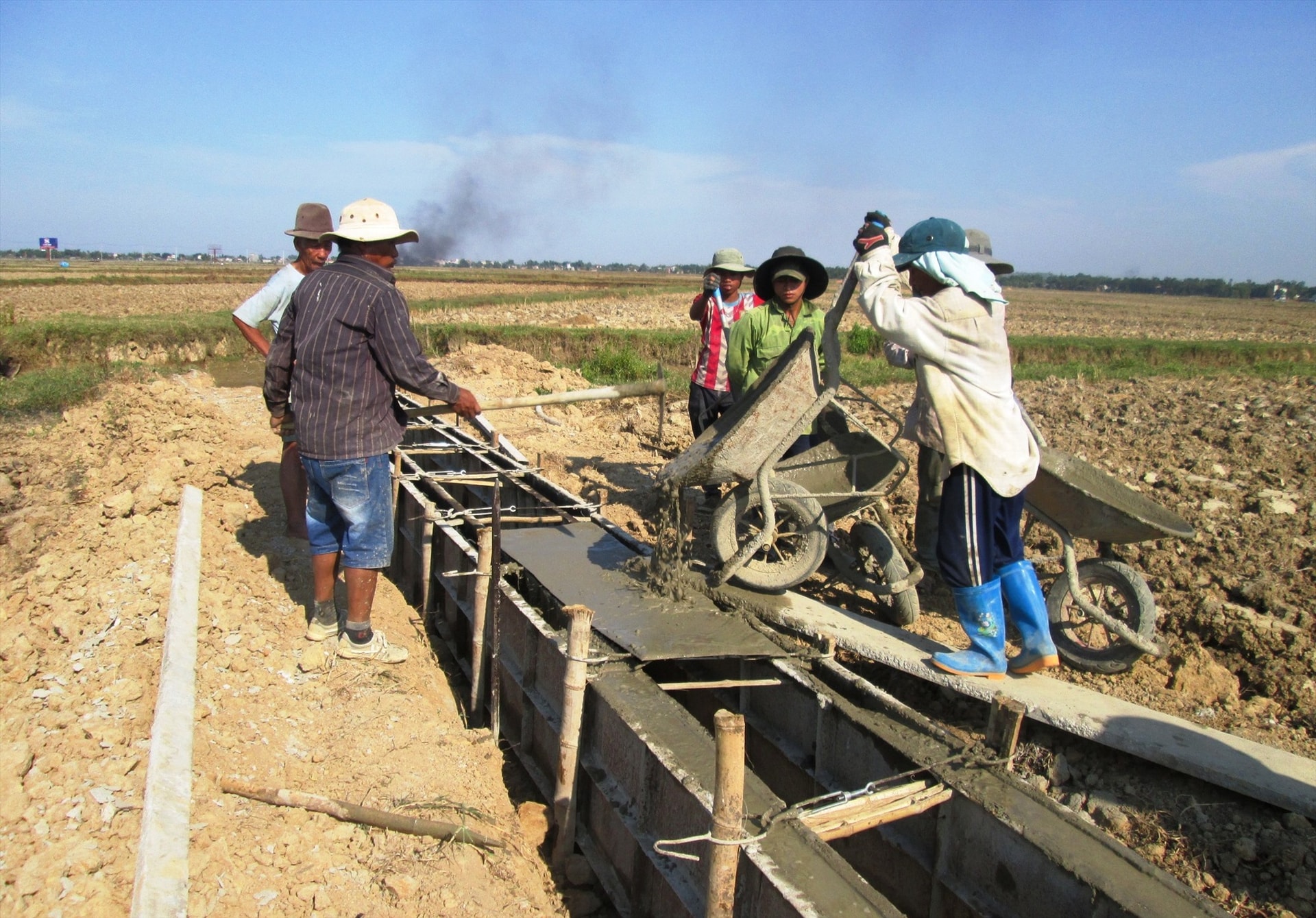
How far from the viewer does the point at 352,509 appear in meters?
3.96

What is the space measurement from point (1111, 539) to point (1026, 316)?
44.7 m

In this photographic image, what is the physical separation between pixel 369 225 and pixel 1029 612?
3303 mm

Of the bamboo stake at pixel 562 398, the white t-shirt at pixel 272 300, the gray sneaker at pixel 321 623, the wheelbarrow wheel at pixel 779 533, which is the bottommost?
the gray sneaker at pixel 321 623

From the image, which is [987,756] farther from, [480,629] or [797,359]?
[480,629]

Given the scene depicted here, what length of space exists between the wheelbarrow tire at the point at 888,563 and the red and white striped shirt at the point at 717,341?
6.65 ft

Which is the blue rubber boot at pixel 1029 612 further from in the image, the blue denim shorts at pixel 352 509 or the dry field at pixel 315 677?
the blue denim shorts at pixel 352 509

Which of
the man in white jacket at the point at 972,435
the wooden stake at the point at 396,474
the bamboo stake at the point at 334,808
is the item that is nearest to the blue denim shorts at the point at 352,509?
the bamboo stake at the point at 334,808

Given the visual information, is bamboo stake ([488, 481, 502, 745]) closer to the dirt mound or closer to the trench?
the trench

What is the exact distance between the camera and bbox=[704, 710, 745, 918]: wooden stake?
2.25 meters

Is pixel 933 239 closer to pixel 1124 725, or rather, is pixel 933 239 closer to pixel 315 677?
pixel 1124 725

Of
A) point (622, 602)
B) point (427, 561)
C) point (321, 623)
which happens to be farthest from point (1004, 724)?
point (427, 561)

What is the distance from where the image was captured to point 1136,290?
10381 centimetres

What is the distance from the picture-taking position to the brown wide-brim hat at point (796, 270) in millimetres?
5191

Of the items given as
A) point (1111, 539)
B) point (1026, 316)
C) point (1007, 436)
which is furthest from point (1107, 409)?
point (1026, 316)
